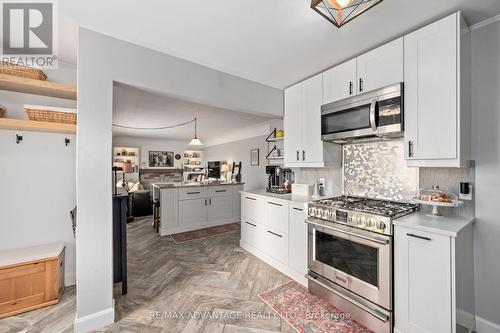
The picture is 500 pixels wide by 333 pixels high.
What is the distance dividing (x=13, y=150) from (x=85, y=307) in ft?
5.90

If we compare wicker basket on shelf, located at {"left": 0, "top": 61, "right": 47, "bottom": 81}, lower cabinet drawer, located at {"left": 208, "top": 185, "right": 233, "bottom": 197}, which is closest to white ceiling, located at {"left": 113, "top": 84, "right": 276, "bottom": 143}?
wicker basket on shelf, located at {"left": 0, "top": 61, "right": 47, "bottom": 81}

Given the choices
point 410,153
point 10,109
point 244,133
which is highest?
point 244,133

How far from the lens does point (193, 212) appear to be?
460 cm

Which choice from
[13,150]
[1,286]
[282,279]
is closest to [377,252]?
[282,279]

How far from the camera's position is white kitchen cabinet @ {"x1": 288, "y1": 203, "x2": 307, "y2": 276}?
2461 millimetres

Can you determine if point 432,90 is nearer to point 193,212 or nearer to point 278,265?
point 278,265

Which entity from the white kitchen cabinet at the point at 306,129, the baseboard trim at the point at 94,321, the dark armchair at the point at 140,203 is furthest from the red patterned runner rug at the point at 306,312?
the dark armchair at the point at 140,203

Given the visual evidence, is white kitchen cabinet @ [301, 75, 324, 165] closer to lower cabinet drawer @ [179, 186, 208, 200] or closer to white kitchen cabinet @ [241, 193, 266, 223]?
white kitchen cabinet @ [241, 193, 266, 223]

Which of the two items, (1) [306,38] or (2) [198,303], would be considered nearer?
(1) [306,38]

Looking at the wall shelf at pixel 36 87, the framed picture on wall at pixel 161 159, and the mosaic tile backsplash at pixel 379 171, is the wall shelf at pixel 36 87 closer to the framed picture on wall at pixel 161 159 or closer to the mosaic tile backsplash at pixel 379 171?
the mosaic tile backsplash at pixel 379 171

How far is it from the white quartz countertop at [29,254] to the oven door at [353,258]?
2624 millimetres

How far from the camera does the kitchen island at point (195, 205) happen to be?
14.1 feet

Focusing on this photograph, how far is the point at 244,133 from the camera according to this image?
6609 millimetres

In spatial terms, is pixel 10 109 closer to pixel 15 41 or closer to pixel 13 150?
pixel 13 150
